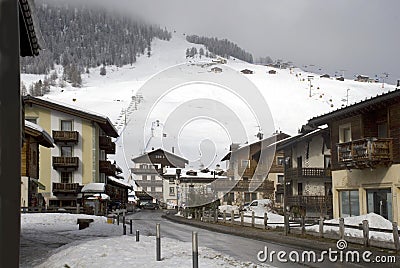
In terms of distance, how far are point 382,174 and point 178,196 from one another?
25.3m

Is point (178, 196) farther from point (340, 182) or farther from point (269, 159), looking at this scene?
point (340, 182)

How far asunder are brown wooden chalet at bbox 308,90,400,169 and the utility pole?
2336 centimetres

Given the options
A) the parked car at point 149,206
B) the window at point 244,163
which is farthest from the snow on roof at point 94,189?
the parked car at point 149,206

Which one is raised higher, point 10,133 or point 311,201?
point 10,133

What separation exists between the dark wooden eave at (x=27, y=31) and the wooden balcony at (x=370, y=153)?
18.3 m

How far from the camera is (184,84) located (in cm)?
2212

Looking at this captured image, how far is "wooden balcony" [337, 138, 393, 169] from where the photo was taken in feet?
93.5

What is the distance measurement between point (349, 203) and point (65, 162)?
33.4 metres

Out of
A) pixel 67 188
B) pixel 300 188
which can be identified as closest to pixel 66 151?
pixel 67 188

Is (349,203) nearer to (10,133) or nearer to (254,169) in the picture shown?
(254,169)

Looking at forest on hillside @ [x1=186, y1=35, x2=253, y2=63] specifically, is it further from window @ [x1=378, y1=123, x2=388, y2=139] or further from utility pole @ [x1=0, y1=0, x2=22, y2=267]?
utility pole @ [x1=0, y1=0, x2=22, y2=267]

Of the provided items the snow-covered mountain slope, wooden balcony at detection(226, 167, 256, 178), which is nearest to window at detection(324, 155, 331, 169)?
wooden balcony at detection(226, 167, 256, 178)

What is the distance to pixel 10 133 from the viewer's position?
604cm

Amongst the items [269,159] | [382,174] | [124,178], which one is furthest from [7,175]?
[124,178]
